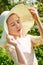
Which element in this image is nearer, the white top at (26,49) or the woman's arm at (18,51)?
the woman's arm at (18,51)

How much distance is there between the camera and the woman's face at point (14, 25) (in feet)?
10.2

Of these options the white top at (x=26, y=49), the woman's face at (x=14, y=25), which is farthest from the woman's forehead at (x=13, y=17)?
the white top at (x=26, y=49)

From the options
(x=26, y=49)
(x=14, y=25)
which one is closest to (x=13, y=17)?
(x=14, y=25)

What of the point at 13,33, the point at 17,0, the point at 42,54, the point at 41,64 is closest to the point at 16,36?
the point at 13,33

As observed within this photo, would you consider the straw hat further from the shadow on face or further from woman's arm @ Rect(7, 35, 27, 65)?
woman's arm @ Rect(7, 35, 27, 65)

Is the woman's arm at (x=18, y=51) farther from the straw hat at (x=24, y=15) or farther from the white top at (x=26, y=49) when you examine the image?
the straw hat at (x=24, y=15)

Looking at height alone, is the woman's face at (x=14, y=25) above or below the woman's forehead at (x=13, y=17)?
below

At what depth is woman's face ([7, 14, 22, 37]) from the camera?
3105mm

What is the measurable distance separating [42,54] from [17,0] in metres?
6.54

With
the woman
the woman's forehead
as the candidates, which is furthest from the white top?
the woman's forehead

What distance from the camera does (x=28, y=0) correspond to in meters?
12.2

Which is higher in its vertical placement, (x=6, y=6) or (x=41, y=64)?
(x=6, y=6)

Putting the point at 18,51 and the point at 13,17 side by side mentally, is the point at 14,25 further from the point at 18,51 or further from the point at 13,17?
the point at 18,51

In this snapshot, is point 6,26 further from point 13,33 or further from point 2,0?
point 2,0
